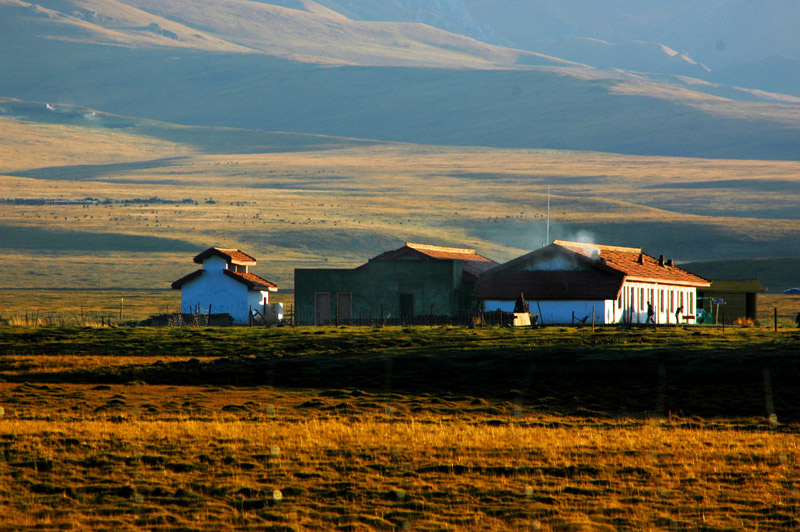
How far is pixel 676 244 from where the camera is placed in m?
160

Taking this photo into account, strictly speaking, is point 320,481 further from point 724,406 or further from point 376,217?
point 376,217

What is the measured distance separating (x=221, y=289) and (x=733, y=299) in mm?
31959

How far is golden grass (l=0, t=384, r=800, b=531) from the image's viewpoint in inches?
695

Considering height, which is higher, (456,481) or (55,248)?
(55,248)

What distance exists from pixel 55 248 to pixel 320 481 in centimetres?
12877

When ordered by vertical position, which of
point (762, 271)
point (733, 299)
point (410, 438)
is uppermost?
point (762, 271)

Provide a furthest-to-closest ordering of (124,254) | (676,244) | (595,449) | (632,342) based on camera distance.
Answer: (676,244) → (124,254) → (632,342) → (595,449)

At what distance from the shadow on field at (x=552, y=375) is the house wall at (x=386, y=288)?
2095 cm

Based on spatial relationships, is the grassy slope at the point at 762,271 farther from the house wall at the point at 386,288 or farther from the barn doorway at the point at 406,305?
the barn doorway at the point at 406,305

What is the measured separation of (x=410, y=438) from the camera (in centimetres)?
2419

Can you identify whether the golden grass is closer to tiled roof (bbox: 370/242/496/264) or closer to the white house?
the white house

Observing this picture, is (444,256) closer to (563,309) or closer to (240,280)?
(563,309)

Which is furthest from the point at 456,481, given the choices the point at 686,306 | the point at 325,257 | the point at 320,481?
the point at 325,257

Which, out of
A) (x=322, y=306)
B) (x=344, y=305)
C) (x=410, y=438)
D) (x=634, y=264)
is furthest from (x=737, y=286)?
(x=410, y=438)
